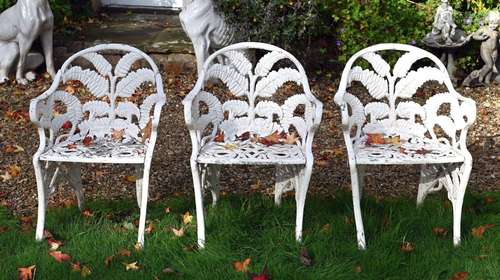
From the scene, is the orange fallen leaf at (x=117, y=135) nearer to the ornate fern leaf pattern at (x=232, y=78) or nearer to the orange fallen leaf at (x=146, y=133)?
the orange fallen leaf at (x=146, y=133)

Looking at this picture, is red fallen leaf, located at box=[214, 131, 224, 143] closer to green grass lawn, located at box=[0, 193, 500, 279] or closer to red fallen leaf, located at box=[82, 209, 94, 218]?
green grass lawn, located at box=[0, 193, 500, 279]

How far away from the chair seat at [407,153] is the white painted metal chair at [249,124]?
0.31 meters

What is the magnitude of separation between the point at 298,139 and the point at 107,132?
1.11m

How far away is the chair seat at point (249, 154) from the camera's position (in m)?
3.87

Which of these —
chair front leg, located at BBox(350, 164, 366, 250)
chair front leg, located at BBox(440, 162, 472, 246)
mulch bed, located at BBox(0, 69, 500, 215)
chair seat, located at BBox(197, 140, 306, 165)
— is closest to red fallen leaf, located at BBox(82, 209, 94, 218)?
mulch bed, located at BBox(0, 69, 500, 215)

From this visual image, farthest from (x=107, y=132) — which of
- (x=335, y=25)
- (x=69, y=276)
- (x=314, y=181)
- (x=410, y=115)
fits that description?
(x=335, y=25)

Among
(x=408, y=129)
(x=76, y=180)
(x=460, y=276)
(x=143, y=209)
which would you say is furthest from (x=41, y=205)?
(x=460, y=276)

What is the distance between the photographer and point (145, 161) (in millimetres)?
3908

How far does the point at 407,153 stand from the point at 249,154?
0.84m

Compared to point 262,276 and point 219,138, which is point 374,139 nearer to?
Result: point 219,138

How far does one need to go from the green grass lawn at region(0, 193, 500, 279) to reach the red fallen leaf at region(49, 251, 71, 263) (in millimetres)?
29

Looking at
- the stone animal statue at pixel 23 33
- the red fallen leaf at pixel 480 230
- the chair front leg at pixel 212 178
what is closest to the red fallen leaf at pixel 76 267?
the chair front leg at pixel 212 178

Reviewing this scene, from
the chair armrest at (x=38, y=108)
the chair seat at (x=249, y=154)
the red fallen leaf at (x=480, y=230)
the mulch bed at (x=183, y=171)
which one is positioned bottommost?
the mulch bed at (x=183, y=171)

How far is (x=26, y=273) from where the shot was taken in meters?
3.72
